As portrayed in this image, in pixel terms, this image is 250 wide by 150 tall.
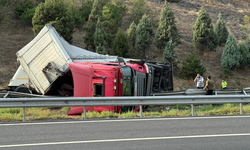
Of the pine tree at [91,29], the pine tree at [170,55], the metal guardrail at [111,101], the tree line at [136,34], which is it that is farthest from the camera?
the pine tree at [91,29]

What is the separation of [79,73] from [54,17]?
18154 mm

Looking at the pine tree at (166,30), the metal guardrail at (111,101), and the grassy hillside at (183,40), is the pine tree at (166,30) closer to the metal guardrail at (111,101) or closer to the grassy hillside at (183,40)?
the grassy hillside at (183,40)

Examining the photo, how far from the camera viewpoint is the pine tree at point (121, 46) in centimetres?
2916

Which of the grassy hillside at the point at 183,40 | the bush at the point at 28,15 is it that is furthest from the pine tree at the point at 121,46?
the bush at the point at 28,15

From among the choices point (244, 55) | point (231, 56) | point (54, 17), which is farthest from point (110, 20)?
point (244, 55)

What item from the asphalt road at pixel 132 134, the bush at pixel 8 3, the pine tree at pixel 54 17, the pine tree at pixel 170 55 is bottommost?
the asphalt road at pixel 132 134

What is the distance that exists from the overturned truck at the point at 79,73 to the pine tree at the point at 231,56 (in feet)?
57.8

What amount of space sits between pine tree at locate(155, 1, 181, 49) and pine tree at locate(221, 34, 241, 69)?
15.5ft

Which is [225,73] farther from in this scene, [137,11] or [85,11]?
[85,11]

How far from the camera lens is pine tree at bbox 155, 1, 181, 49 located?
32.3 m

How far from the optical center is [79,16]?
36188mm

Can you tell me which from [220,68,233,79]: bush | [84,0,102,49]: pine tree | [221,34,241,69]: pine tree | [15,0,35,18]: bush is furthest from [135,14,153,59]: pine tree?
[15,0,35,18]: bush

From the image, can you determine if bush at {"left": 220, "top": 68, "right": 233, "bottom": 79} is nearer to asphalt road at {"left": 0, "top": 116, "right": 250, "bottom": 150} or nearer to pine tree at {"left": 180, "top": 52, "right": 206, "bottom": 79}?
pine tree at {"left": 180, "top": 52, "right": 206, "bottom": 79}

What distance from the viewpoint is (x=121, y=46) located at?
29297 millimetres
